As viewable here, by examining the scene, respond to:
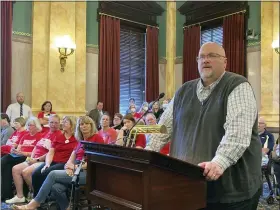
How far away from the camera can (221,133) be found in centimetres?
162

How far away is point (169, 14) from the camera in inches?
401

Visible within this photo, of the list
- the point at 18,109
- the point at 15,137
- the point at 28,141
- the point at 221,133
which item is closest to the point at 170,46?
the point at 18,109

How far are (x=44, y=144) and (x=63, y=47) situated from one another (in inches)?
139

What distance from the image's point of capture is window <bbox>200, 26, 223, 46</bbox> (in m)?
9.17

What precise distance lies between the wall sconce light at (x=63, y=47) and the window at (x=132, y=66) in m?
1.88

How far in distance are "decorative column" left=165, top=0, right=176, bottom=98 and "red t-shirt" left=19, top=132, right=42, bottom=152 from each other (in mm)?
5772

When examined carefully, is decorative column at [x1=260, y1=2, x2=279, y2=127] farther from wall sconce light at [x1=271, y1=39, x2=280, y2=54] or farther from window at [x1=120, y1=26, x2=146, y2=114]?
window at [x1=120, y1=26, x2=146, y2=114]

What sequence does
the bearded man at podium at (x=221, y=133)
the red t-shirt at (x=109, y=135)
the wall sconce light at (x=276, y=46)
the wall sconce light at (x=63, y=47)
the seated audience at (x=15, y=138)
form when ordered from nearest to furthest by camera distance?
the bearded man at podium at (x=221, y=133)
the red t-shirt at (x=109, y=135)
the seated audience at (x=15, y=138)
the wall sconce light at (x=276, y=46)
the wall sconce light at (x=63, y=47)

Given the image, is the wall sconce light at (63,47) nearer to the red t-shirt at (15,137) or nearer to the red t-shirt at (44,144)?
the red t-shirt at (15,137)

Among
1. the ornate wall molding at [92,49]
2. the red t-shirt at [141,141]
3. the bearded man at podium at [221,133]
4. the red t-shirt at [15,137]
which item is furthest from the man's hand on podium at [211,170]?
the ornate wall molding at [92,49]

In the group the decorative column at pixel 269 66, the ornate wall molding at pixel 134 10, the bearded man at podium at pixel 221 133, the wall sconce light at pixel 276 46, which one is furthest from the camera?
the ornate wall molding at pixel 134 10

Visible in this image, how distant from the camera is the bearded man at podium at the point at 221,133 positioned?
1478 millimetres

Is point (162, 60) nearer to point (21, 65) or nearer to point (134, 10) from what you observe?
point (134, 10)

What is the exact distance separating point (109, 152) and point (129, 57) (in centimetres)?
826
